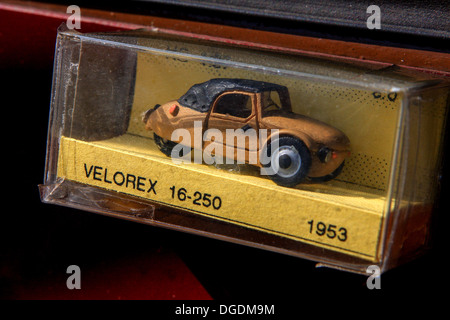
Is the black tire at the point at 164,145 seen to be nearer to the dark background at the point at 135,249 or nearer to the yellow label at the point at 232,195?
the yellow label at the point at 232,195

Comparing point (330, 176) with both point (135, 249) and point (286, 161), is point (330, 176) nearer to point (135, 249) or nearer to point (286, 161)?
point (286, 161)

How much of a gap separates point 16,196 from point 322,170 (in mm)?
607

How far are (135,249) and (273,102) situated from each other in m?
0.40

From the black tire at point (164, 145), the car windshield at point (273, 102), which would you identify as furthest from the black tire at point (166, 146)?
the car windshield at point (273, 102)

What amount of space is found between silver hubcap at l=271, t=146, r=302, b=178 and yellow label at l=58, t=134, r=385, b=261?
0.07 ft

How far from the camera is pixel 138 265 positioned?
996mm

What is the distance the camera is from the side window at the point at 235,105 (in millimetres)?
773

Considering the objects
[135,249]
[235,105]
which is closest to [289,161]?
[235,105]

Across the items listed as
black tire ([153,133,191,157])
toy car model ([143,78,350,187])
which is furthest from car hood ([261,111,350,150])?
black tire ([153,133,191,157])

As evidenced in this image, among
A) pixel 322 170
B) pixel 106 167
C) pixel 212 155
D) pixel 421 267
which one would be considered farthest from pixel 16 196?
pixel 421 267

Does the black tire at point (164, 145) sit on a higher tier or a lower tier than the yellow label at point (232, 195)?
higher

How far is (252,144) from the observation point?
30.1 inches

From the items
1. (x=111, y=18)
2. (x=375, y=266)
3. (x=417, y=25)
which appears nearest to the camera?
(x=375, y=266)

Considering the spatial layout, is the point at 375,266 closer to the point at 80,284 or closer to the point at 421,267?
the point at 421,267
